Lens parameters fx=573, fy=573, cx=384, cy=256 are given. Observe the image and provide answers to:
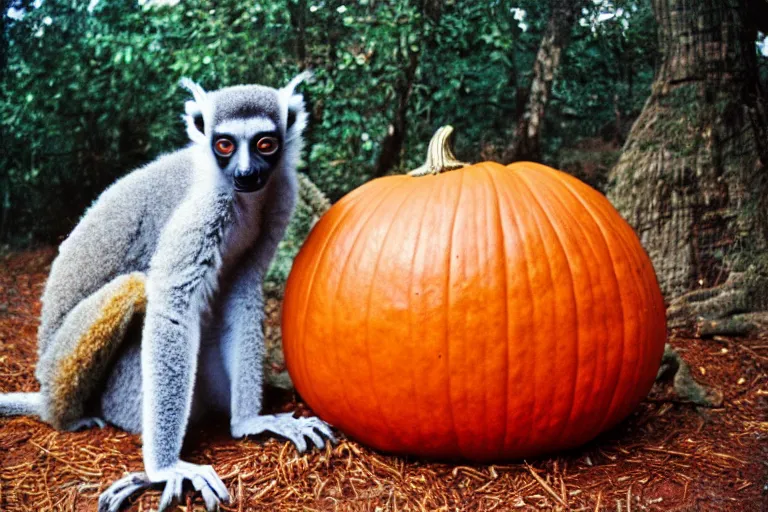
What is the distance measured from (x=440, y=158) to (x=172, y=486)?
1938 mm

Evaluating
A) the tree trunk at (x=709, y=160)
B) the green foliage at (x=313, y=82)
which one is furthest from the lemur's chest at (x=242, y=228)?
the tree trunk at (x=709, y=160)

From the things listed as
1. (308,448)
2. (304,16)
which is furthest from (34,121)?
(308,448)

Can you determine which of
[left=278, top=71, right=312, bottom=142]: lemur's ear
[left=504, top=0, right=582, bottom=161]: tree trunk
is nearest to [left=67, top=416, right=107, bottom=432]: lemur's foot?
[left=278, top=71, right=312, bottom=142]: lemur's ear

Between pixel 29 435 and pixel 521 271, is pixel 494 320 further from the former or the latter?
pixel 29 435

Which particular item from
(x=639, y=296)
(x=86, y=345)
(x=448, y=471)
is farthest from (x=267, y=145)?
(x=639, y=296)

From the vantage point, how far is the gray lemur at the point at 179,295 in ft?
8.58

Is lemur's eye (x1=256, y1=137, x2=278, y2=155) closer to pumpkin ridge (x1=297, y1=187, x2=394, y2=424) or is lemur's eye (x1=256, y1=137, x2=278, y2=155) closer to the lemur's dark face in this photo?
the lemur's dark face

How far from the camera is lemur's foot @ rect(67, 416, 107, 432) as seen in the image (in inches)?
116

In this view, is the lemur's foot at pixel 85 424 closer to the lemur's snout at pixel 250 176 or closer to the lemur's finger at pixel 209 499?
the lemur's finger at pixel 209 499

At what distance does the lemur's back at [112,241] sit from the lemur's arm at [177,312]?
33cm

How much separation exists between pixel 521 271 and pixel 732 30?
313 cm

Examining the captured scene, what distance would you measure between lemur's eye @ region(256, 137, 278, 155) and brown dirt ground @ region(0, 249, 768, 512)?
4.73 feet

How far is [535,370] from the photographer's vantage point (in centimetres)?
238

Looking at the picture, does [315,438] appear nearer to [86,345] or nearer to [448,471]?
[448,471]
